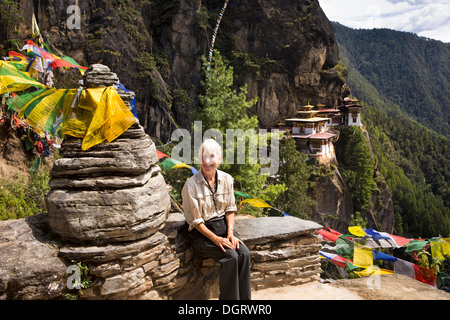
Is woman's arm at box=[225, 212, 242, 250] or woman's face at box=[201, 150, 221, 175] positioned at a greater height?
woman's face at box=[201, 150, 221, 175]

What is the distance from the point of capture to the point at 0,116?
26.6 feet

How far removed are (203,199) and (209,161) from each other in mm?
400

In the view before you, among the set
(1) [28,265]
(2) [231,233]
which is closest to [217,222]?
(2) [231,233]

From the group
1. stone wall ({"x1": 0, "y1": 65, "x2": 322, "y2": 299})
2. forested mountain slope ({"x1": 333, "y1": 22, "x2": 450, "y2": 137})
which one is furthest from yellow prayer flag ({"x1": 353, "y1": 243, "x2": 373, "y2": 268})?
forested mountain slope ({"x1": 333, "y1": 22, "x2": 450, "y2": 137})

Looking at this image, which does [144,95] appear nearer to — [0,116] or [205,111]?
[205,111]

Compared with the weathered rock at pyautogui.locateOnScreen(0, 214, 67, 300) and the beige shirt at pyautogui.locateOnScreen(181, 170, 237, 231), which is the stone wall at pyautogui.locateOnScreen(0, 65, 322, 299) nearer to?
the weathered rock at pyautogui.locateOnScreen(0, 214, 67, 300)

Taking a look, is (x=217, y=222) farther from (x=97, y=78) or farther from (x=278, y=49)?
(x=278, y=49)

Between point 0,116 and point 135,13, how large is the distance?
59.2ft

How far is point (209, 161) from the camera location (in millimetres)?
2926

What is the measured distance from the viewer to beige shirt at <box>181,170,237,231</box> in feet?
9.62

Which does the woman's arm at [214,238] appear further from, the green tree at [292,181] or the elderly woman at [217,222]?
the green tree at [292,181]

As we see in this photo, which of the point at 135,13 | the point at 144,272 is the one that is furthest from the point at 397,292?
the point at 135,13

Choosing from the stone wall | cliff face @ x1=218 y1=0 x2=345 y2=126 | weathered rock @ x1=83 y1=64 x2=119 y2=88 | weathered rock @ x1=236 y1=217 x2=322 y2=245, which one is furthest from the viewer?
cliff face @ x1=218 y1=0 x2=345 y2=126

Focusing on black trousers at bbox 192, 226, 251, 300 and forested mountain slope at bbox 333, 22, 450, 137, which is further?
forested mountain slope at bbox 333, 22, 450, 137
